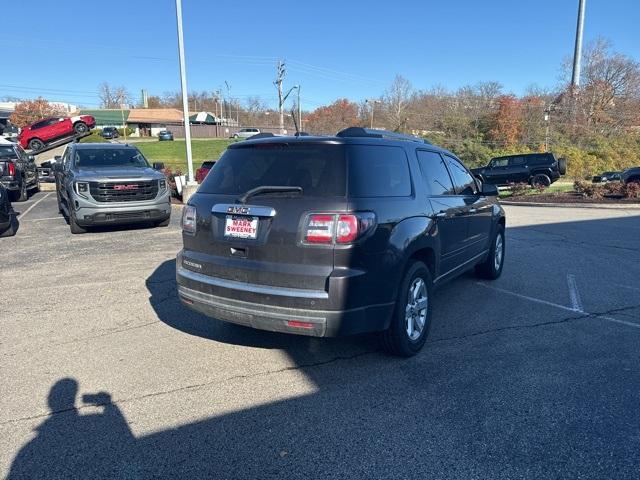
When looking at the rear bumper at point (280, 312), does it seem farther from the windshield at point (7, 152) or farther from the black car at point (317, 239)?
the windshield at point (7, 152)

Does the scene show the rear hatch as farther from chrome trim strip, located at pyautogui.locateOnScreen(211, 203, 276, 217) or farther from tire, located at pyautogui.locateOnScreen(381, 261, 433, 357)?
tire, located at pyautogui.locateOnScreen(381, 261, 433, 357)

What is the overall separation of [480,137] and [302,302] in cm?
3478

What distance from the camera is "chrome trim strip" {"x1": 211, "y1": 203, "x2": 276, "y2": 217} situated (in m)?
3.45

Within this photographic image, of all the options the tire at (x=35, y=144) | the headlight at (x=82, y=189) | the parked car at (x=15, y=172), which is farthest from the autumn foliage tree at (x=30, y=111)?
the headlight at (x=82, y=189)

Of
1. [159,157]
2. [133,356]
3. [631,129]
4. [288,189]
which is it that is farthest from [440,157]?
[631,129]

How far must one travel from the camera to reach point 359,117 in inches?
2542

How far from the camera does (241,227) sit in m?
3.58

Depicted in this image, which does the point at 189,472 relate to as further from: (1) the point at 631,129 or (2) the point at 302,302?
(1) the point at 631,129

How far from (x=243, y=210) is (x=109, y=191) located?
6.80 metres

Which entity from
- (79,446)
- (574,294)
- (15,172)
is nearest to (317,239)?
(79,446)

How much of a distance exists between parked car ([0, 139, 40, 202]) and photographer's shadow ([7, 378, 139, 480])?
1324cm

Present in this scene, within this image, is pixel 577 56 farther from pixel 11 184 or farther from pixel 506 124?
pixel 11 184

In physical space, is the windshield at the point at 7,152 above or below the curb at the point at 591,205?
above

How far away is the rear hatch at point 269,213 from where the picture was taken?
3.33m
